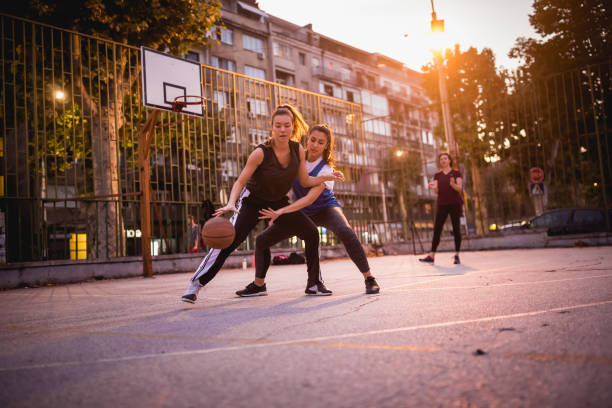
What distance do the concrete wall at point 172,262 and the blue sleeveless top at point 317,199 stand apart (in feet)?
20.8

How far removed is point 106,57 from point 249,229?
8.08 m

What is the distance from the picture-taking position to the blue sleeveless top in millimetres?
4848

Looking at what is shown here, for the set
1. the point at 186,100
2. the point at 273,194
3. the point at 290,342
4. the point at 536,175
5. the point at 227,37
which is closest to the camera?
the point at 290,342

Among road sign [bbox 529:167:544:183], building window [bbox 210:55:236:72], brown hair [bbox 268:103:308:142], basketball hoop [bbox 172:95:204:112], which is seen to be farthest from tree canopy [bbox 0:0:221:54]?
building window [bbox 210:55:236:72]

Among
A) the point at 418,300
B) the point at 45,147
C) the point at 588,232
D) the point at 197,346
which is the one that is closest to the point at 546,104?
the point at 588,232

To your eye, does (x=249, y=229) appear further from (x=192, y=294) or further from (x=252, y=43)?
(x=252, y=43)

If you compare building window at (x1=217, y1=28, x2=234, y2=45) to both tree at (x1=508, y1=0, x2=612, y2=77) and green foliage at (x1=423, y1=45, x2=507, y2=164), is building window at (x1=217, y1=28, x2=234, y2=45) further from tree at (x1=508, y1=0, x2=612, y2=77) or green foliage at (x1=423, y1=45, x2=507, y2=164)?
tree at (x1=508, y1=0, x2=612, y2=77)

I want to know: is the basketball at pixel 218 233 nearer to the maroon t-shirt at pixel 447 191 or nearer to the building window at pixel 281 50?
the maroon t-shirt at pixel 447 191

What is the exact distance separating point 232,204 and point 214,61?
33004 millimetres

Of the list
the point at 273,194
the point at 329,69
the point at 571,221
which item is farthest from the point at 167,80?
the point at 329,69

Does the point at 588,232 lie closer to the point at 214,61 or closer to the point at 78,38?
the point at 78,38

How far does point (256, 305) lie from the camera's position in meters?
4.01

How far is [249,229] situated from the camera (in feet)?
14.8

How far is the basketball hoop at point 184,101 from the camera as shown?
10.0m
